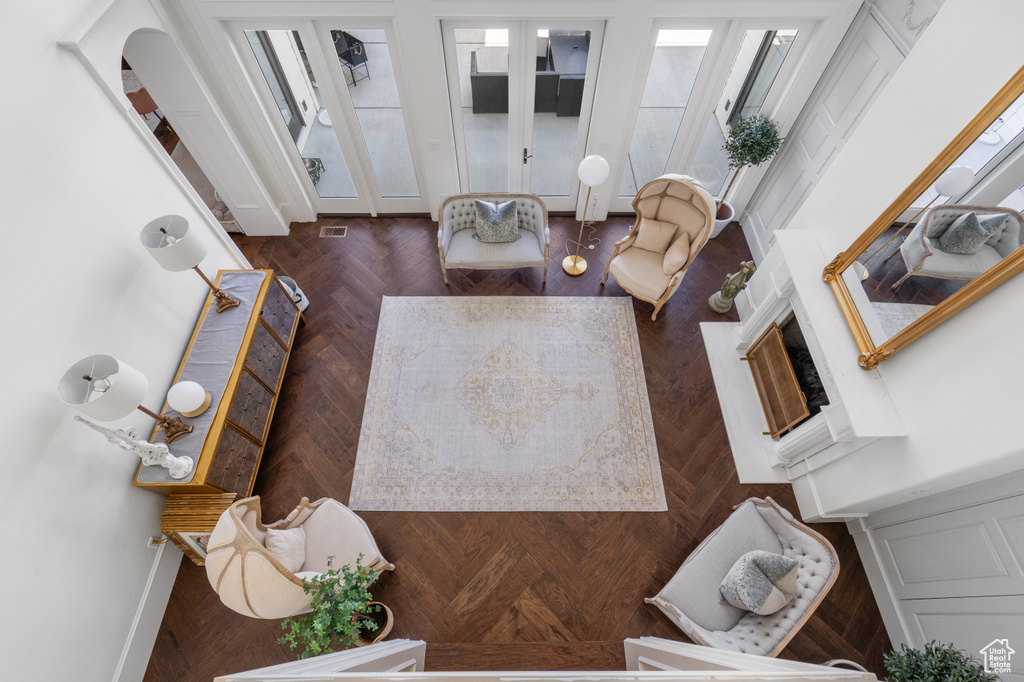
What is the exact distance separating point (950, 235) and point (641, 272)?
7.27 feet

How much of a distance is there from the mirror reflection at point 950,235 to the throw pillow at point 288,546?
383 centimetres

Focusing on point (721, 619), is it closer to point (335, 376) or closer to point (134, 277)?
point (335, 376)

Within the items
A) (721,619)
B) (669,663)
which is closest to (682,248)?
(721,619)

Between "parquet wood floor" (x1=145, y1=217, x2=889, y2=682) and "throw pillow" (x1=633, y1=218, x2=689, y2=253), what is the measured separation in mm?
641

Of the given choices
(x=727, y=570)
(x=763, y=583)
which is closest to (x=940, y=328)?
(x=763, y=583)

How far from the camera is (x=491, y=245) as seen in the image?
15.3ft

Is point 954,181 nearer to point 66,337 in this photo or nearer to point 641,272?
point 641,272

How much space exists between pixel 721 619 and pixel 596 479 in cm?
122

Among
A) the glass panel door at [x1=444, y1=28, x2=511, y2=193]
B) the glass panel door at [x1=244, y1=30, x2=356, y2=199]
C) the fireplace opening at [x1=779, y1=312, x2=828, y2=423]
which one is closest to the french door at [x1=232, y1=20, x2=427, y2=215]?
the glass panel door at [x1=244, y1=30, x2=356, y2=199]

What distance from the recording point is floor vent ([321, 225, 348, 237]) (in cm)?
528

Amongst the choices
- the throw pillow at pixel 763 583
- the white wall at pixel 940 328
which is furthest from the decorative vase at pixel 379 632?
the white wall at pixel 940 328

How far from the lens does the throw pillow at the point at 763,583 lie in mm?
2655

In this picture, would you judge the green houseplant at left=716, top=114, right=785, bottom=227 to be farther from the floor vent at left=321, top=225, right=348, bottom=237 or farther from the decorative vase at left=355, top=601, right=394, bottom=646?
the decorative vase at left=355, top=601, right=394, bottom=646

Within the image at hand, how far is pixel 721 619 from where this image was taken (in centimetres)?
287
